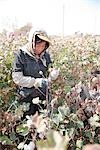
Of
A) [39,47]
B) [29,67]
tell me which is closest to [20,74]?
[29,67]

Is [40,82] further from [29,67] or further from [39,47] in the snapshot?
[39,47]

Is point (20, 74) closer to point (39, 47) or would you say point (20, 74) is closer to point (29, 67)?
point (29, 67)

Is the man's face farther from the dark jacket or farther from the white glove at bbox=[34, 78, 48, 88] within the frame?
the white glove at bbox=[34, 78, 48, 88]

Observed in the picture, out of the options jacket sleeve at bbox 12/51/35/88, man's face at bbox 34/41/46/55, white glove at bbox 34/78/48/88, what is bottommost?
white glove at bbox 34/78/48/88

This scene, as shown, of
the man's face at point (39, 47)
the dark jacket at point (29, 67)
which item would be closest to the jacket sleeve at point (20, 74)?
the dark jacket at point (29, 67)

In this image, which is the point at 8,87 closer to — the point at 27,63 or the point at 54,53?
the point at 27,63

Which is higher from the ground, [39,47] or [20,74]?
[39,47]

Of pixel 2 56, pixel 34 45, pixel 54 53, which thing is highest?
pixel 34 45

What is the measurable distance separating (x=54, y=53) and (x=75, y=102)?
3.27 metres

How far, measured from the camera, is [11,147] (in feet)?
9.12

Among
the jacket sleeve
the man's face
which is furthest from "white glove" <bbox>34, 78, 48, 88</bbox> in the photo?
the man's face

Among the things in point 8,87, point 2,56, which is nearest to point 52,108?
point 8,87

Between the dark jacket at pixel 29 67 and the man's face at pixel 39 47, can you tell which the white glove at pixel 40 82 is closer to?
the dark jacket at pixel 29 67

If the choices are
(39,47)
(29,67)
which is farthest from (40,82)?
(39,47)
